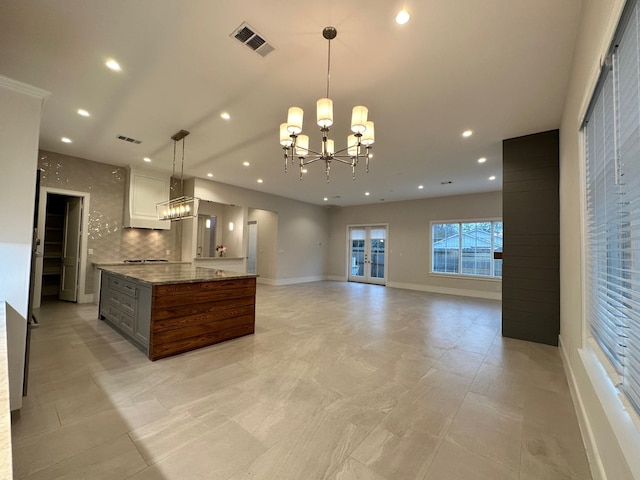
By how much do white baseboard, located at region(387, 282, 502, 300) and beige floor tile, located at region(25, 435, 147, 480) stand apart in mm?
8194

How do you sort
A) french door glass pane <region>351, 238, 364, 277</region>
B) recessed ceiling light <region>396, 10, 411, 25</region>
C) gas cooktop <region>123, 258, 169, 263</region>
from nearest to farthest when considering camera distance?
recessed ceiling light <region>396, 10, 411, 25</region> < gas cooktop <region>123, 258, 169, 263</region> < french door glass pane <region>351, 238, 364, 277</region>

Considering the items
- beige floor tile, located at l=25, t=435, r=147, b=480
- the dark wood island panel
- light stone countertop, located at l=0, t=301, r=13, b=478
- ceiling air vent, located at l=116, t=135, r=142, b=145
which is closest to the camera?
light stone countertop, located at l=0, t=301, r=13, b=478

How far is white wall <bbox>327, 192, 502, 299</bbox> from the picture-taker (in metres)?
7.74

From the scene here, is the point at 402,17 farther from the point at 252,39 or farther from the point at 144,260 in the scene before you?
the point at 144,260

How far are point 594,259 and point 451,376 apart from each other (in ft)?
5.28

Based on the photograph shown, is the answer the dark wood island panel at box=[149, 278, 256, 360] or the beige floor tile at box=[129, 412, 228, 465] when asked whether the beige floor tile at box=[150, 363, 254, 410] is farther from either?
the dark wood island panel at box=[149, 278, 256, 360]

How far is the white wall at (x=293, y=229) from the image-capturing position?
25.2 feet

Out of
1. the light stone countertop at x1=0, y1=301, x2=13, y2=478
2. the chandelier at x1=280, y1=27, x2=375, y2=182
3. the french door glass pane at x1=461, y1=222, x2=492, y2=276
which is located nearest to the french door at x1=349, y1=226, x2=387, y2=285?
the french door glass pane at x1=461, y1=222, x2=492, y2=276

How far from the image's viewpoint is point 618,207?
143cm

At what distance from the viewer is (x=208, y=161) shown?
560cm

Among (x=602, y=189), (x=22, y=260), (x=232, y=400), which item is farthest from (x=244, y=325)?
(x=602, y=189)

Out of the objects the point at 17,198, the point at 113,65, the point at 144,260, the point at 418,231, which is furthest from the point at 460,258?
the point at 17,198

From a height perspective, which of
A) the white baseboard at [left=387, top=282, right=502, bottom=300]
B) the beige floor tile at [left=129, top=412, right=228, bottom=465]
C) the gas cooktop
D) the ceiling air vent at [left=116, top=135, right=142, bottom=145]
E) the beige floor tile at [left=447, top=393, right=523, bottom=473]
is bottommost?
the beige floor tile at [left=129, top=412, right=228, bottom=465]

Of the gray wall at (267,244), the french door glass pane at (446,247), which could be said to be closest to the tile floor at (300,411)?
the french door glass pane at (446,247)
